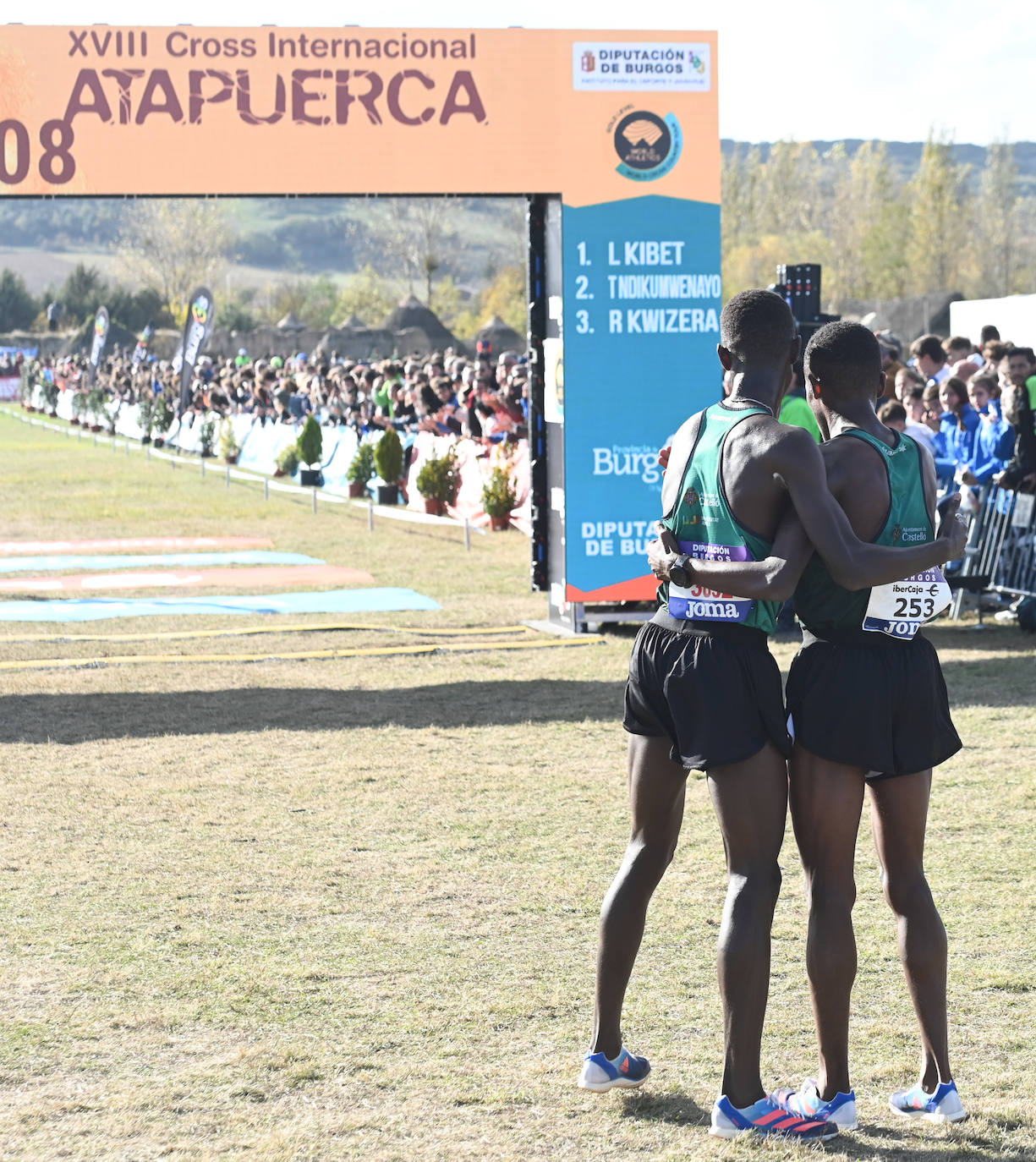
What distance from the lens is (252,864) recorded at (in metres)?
6.32

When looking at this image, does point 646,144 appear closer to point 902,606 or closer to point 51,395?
point 902,606

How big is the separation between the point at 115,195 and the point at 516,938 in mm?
7020

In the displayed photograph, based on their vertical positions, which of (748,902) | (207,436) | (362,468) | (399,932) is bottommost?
(399,932)

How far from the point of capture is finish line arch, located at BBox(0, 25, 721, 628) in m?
10.6

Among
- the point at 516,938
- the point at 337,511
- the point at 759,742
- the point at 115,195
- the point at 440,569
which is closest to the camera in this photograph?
the point at 759,742

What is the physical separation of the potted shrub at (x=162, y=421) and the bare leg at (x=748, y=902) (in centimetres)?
3529

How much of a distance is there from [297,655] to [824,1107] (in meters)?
8.13

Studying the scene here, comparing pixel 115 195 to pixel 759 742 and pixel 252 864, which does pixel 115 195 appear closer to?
pixel 252 864

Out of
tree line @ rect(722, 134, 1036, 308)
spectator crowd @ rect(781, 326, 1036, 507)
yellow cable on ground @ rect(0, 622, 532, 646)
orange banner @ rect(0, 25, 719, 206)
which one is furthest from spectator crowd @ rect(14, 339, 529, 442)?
tree line @ rect(722, 134, 1036, 308)

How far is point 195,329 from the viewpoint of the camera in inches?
1214

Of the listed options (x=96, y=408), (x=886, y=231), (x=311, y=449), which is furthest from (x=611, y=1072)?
(x=886, y=231)

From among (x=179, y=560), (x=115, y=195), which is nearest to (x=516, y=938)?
(x=115, y=195)

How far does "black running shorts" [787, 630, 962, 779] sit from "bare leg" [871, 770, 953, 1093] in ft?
0.31

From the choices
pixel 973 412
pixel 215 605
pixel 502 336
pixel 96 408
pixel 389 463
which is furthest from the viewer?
pixel 502 336
